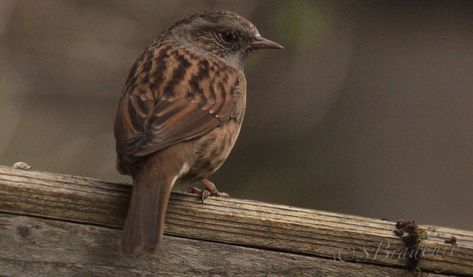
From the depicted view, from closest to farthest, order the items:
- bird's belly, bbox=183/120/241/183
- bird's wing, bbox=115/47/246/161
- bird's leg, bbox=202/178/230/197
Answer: bird's leg, bbox=202/178/230/197 → bird's wing, bbox=115/47/246/161 → bird's belly, bbox=183/120/241/183

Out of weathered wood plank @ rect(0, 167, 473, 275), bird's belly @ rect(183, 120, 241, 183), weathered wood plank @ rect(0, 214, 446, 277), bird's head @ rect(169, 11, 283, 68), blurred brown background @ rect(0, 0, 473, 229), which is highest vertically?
blurred brown background @ rect(0, 0, 473, 229)

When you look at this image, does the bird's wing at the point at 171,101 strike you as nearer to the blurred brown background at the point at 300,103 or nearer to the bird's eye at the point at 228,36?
the bird's eye at the point at 228,36

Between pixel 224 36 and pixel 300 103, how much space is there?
45.8 inches

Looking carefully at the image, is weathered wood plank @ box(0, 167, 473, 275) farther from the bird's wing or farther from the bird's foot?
the bird's wing

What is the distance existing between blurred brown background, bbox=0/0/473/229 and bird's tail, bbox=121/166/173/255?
2494 mm

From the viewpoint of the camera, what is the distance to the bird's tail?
10.2 feet

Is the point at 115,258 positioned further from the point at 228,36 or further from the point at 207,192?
the point at 228,36

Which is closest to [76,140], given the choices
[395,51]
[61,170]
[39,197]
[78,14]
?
[61,170]

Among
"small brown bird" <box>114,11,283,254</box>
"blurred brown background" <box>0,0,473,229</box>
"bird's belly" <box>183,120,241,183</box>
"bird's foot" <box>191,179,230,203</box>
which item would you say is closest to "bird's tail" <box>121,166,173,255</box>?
"small brown bird" <box>114,11,283,254</box>

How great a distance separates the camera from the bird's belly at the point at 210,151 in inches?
162

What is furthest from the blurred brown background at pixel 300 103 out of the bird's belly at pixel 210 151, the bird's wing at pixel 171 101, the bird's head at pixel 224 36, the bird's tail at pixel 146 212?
the bird's tail at pixel 146 212

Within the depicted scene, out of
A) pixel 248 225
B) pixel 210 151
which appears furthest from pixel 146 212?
pixel 210 151

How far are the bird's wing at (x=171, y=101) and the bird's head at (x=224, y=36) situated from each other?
0.31 m

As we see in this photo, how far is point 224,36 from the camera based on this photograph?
5.09 meters
